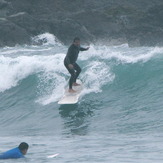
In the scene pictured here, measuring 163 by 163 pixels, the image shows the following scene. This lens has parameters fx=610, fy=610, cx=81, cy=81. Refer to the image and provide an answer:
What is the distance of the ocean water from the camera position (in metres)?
10.8

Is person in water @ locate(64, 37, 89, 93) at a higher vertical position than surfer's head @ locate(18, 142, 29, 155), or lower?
higher

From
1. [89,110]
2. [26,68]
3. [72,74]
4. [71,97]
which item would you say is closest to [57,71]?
[26,68]

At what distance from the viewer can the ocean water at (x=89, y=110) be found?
35.5 feet

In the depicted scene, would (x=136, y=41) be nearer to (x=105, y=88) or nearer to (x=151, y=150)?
(x=105, y=88)

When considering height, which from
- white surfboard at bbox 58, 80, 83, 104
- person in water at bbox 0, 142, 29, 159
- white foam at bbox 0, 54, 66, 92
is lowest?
person in water at bbox 0, 142, 29, 159

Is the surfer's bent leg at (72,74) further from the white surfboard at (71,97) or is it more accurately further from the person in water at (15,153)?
the person in water at (15,153)

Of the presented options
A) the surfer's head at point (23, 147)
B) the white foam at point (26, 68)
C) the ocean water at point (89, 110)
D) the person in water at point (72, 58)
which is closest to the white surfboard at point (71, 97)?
the ocean water at point (89, 110)

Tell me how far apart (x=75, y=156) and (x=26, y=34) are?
2065 cm

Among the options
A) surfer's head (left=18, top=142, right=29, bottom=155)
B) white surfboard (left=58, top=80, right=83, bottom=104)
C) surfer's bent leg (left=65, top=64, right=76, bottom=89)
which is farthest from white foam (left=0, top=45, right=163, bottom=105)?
surfer's head (left=18, top=142, right=29, bottom=155)

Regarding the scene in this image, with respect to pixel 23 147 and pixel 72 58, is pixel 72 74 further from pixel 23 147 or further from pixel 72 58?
pixel 23 147

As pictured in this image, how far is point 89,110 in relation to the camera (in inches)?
569

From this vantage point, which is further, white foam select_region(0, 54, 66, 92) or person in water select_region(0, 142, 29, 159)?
white foam select_region(0, 54, 66, 92)

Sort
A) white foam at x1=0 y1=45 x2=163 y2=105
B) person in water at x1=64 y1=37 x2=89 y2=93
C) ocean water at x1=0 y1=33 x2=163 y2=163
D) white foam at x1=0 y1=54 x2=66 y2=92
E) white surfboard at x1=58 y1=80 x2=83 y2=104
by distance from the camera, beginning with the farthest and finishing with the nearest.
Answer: white foam at x1=0 y1=54 x2=66 y2=92 → white foam at x1=0 y1=45 x2=163 y2=105 → white surfboard at x1=58 y1=80 x2=83 y2=104 → person in water at x1=64 y1=37 x2=89 y2=93 → ocean water at x1=0 y1=33 x2=163 y2=163

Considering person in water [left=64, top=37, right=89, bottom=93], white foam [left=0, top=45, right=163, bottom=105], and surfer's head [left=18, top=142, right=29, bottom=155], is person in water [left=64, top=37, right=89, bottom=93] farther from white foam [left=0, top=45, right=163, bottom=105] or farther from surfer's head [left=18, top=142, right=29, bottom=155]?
surfer's head [left=18, top=142, right=29, bottom=155]
